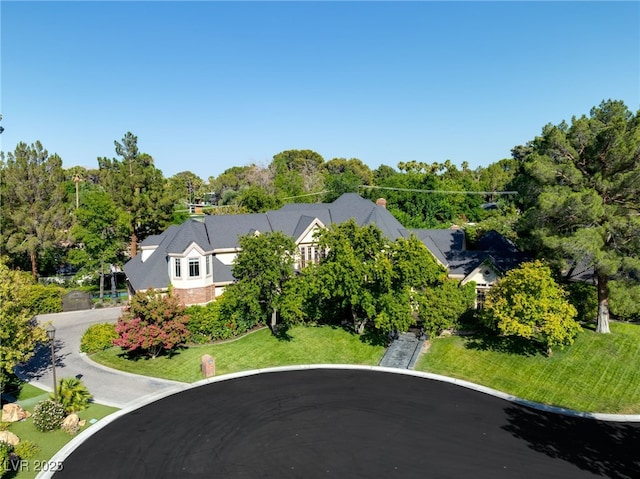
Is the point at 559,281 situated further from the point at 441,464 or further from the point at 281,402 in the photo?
the point at 281,402

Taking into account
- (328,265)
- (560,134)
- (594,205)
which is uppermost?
(560,134)

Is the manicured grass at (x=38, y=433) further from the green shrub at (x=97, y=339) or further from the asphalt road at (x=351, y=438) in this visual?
the green shrub at (x=97, y=339)

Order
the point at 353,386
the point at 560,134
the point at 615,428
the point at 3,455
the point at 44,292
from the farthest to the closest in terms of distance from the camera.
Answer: the point at 44,292, the point at 560,134, the point at 353,386, the point at 615,428, the point at 3,455

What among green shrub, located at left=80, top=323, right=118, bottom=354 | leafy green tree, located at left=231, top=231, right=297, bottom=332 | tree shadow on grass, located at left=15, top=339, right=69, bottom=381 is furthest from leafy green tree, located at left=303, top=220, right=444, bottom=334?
tree shadow on grass, located at left=15, top=339, right=69, bottom=381

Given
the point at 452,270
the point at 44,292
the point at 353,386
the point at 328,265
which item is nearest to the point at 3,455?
the point at 353,386

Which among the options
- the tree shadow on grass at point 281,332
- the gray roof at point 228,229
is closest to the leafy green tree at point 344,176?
the gray roof at point 228,229

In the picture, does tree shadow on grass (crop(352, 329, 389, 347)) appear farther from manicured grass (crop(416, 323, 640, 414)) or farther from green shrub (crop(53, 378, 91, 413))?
green shrub (crop(53, 378, 91, 413))
